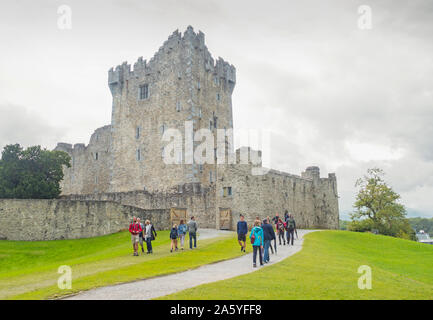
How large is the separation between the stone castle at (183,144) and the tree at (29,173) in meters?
4.27

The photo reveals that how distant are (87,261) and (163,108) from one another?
27893 millimetres

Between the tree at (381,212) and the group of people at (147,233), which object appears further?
the tree at (381,212)

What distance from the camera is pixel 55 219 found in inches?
1217

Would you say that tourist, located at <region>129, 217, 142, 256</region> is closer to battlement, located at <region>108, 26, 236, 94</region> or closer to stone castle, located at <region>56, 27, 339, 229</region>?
stone castle, located at <region>56, 27, 339, 229</region>

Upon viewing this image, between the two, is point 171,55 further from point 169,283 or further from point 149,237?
→ point 169,283

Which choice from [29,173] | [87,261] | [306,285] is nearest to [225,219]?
[87,261]

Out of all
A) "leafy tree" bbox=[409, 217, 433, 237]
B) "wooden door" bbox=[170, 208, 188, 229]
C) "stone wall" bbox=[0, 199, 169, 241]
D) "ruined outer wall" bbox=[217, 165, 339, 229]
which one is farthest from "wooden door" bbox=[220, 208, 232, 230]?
"leafy tree" bbox=[409, 217, 433, 237]

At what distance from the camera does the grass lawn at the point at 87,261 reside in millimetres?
12844

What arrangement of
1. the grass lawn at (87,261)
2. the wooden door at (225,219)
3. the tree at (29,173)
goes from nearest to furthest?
the grass lawn at (87,261)
the wooden door at (225,219)
the tree at (29,173)

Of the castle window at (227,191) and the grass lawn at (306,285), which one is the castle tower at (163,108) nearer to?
the castle window at (227,191)

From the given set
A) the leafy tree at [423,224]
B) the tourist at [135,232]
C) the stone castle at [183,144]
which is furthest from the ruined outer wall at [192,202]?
the leafy tree at [423,224]

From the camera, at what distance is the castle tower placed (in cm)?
4456
